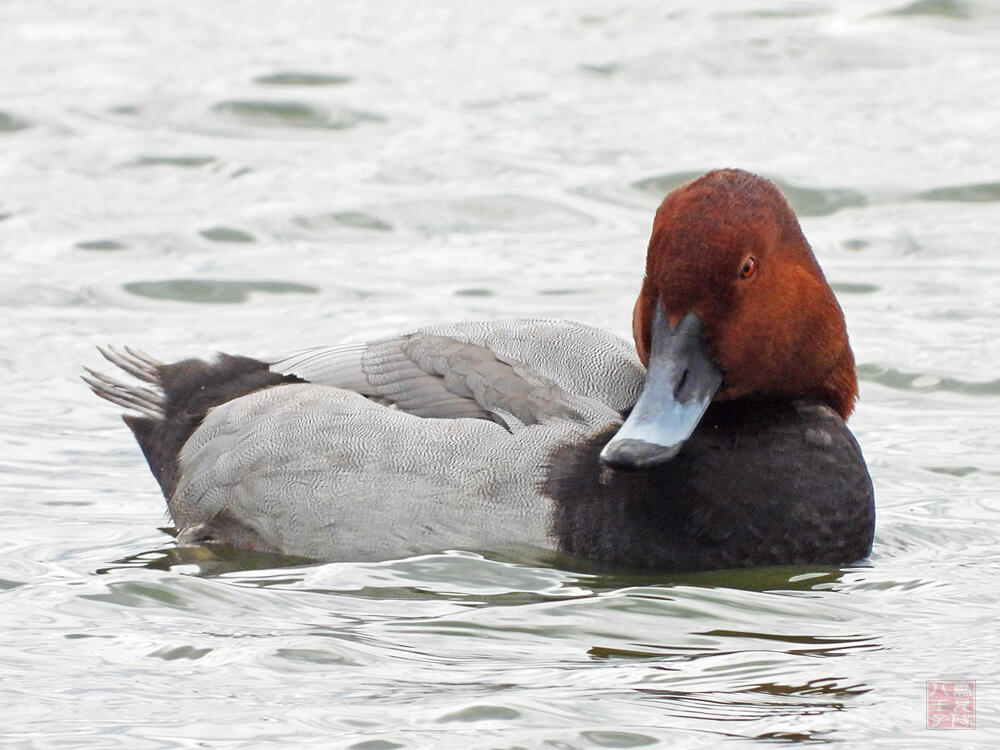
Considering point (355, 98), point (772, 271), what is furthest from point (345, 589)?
point (355, 98)

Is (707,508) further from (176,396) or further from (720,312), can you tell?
(176,396)

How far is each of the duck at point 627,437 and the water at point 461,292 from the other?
13 cm

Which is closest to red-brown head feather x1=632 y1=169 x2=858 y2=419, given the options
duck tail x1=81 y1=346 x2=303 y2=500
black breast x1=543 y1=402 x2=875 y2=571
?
black breast x1=543 y1=402 x2=875 y2=571

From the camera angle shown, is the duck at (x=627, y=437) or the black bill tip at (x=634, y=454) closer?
the black bill tip at (x=634, y=454)

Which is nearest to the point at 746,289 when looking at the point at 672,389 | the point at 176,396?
the point at 672,389

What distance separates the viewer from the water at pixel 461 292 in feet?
15.0

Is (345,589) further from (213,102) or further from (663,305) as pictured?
(213,102)

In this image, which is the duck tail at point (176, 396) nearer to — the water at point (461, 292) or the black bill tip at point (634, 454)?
the water at point (461, 292)
